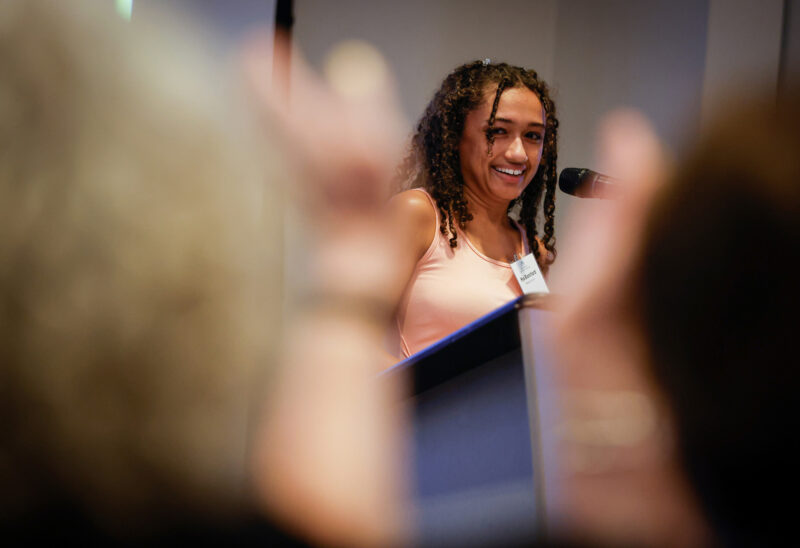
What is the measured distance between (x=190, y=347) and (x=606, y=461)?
26cm

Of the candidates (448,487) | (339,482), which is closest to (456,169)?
(448,487)

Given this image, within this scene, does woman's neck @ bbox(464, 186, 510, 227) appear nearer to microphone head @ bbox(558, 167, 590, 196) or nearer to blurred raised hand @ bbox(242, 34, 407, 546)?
microphone head @ bbox(558, 167, 590, 196)

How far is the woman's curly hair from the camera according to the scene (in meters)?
1.65

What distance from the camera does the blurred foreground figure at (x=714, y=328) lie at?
0.94 ft

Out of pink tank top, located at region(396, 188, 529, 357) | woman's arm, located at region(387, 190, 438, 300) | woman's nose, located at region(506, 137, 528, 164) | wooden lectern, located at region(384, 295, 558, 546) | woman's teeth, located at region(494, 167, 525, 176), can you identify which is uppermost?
woman's nose, located at region(506, 137, 528, 164)

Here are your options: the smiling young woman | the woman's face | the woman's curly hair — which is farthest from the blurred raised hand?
the woman's face

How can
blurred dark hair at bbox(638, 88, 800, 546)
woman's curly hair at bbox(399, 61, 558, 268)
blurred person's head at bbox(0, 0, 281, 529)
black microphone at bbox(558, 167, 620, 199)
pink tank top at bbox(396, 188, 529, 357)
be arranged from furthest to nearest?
woman's curly hair at bbox(399, 61, 558, 268)
pink tank top at bbox(396, 188, 529, 357)
black microphone at bbox(558, 167, 620, 199)
blurred person's head at bbox(0, 0, 281, 529)
blurred dark hair at bbox(638, 88, 800, 546)

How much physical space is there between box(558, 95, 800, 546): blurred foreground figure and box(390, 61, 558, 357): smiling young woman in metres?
1.12

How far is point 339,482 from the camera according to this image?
0.50 meters

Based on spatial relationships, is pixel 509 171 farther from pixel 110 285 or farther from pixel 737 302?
pixel 737 302

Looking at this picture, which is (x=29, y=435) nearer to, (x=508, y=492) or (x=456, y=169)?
(x=508, y=492)

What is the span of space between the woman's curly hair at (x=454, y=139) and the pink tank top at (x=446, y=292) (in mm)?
43

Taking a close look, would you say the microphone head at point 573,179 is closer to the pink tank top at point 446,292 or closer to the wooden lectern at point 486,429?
the pink tank top at point 446,292

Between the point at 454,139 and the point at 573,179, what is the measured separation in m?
0.45
